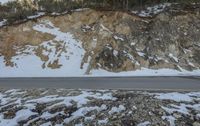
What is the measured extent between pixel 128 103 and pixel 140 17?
717 inches

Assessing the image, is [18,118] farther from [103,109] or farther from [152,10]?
[152,10]

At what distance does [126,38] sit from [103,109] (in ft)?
54.9

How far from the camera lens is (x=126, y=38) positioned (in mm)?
25703

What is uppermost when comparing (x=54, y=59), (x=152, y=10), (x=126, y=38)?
(x=152, y=10)

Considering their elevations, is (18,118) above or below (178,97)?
below

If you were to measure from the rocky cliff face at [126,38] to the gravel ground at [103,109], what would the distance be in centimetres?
1328

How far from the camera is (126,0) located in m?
31.2

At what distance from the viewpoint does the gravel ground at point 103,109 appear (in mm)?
8641

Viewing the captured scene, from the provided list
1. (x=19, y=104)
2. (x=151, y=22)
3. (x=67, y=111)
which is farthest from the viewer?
(x=151, y=22)

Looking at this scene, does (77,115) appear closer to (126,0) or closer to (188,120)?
(188,120)

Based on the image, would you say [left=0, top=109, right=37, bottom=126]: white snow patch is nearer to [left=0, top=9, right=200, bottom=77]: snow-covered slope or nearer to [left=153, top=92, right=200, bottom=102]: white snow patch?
[left=153, top=92, right=200, bottom=102]: white snow patch

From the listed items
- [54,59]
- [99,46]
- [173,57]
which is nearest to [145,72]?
[173,57]

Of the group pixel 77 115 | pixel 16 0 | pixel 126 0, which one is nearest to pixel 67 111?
pixel 77 115

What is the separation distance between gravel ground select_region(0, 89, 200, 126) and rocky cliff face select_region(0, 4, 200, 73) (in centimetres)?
1328
